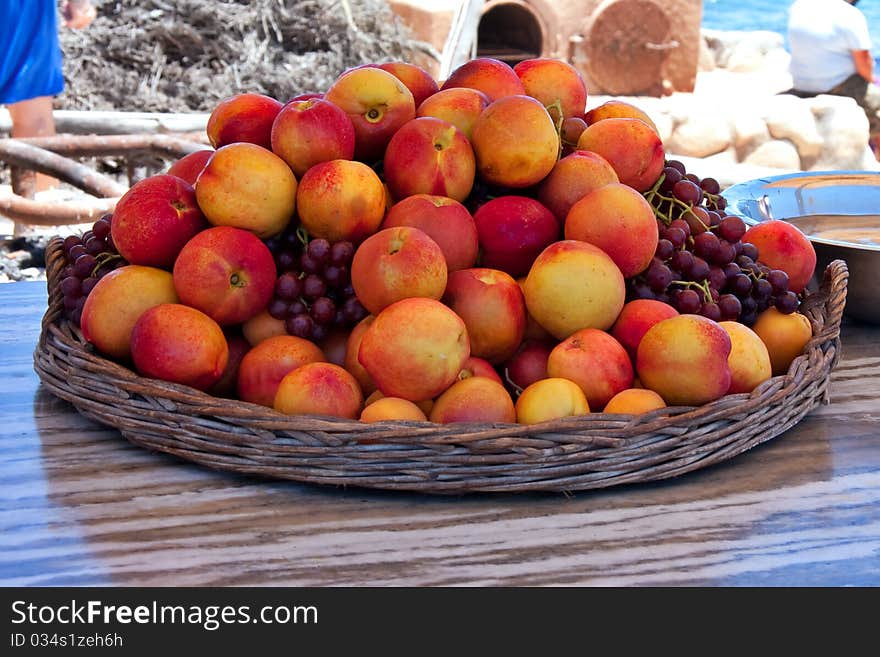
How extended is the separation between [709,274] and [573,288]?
0.22 m

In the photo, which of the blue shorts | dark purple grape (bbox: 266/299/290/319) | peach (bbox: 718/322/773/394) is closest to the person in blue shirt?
the blue shorts

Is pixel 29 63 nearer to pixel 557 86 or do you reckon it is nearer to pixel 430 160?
pixel 557 86

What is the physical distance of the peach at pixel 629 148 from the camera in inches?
48.2

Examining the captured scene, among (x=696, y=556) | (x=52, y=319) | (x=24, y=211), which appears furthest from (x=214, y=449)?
(x=24, y=211)

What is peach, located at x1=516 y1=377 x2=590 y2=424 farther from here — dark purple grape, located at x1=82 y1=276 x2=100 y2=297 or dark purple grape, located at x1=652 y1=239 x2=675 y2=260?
dark purple grape, located at x1=82 y1=276 x2=100 y2=297

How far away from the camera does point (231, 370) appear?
109 centimetres

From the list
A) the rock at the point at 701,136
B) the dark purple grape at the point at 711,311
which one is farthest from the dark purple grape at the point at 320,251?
the rock at the point at 701,136

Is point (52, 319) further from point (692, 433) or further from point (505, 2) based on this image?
point (505, 2)

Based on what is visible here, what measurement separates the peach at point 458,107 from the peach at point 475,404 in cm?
38

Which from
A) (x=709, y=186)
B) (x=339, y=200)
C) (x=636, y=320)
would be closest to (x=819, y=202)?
(x=709, y=186)
